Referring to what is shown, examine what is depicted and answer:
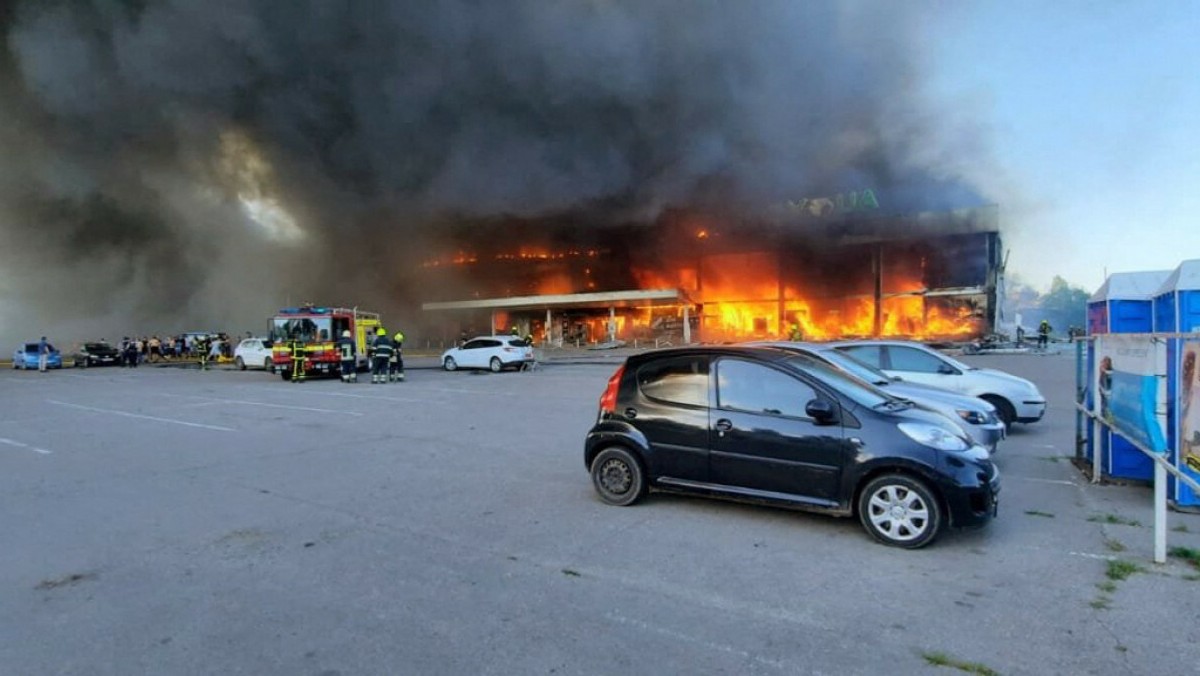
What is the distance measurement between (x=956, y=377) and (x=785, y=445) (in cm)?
537

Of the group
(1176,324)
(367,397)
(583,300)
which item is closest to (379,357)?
(367,397)

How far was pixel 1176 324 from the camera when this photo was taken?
5.20 metres

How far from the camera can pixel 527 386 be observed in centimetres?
1639

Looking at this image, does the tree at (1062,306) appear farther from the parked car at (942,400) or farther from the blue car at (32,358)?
the blue car at (32,358)

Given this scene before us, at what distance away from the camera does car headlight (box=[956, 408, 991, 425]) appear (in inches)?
257

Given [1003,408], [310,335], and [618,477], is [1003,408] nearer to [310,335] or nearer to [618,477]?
[618,477]

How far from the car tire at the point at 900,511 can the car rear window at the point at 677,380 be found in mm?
1349

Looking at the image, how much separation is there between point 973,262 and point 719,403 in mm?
48579

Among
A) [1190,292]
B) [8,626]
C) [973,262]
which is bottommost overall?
[8,626]

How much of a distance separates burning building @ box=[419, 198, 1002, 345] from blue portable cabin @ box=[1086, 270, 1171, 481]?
38.3 metres

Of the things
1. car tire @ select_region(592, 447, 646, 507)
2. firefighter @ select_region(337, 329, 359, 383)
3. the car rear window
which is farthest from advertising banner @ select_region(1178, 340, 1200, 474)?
firefighter @ select_region(337, 329, 359, 383)

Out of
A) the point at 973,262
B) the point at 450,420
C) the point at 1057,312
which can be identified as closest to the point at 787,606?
the point at 450,420

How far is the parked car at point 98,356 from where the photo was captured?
3281 cm

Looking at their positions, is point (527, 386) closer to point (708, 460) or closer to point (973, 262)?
point (708, 460)
